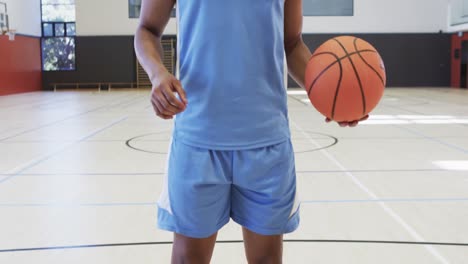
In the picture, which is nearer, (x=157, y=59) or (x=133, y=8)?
(x=157, y=59)

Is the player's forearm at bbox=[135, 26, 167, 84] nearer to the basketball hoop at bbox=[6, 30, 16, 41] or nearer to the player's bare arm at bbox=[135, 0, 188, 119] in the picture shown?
the player's bare arm at bbox=[135, 0, 188, 119]

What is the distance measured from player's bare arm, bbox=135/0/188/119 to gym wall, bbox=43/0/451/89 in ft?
60.0

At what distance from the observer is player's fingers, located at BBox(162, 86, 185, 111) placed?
1229 millimetres

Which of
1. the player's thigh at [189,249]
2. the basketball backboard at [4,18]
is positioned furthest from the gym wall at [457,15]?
the player's thigh at [189,249]

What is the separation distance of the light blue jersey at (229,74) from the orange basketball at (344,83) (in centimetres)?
24

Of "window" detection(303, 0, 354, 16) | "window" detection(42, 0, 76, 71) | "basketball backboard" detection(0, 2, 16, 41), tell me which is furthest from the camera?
"window" detection(42, 0, 76, 71)

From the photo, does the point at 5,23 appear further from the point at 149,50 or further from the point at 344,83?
the point at 344,83

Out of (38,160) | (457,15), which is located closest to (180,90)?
(38,160)

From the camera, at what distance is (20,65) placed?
17516 mm

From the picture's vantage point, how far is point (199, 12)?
134cm

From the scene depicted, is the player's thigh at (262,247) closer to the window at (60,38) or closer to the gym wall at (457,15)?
the gym wall at (457,15)

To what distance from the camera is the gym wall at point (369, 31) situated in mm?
19391

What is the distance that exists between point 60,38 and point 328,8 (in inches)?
385

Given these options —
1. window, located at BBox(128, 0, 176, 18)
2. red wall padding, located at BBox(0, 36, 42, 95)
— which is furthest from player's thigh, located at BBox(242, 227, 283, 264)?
window, located at BBox(128, 0, 176, 18)
